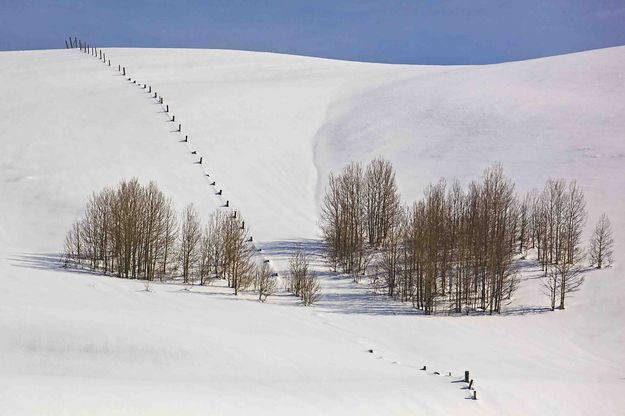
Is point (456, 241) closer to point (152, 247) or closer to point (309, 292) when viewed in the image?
point (309, 292)

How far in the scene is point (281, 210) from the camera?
50656 mm

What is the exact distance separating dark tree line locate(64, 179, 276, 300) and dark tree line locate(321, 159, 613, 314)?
21.8 feet

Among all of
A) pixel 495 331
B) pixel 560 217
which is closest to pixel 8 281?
pixel 495 331

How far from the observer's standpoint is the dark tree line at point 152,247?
3778 cm

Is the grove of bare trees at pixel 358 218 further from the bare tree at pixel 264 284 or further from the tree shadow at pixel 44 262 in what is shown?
the tree shadow at pixel 44 262

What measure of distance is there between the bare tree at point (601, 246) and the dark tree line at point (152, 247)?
57.2ft

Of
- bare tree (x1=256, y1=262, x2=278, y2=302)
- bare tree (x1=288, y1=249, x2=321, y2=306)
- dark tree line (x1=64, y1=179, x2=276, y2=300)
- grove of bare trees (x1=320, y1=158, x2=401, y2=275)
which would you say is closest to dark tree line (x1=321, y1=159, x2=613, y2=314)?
grove of bare trees (x1=320, y1=158, x2=401, y2=275)

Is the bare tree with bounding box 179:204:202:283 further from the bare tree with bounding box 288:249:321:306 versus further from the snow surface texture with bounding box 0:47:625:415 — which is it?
the bare tree with bounding box 288:249:321:306

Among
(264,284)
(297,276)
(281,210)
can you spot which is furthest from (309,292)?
(281,210)

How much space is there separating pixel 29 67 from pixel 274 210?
155 feet

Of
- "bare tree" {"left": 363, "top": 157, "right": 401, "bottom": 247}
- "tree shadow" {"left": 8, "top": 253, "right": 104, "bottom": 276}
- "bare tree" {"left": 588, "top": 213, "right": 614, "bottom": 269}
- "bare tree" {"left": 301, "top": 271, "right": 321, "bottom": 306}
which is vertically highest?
"bare tree" {"left": 363, "top": 157, "right": 401, "bottom": 247}

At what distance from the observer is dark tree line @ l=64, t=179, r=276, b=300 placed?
37.8m

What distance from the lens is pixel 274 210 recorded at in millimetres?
50406

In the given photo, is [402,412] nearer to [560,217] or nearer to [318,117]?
[560,217]
